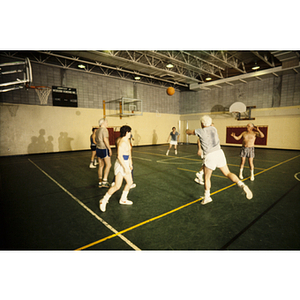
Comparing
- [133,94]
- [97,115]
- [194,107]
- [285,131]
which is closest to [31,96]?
[97,115]

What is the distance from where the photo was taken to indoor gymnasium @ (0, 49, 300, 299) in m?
2.81

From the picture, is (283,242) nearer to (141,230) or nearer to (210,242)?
(210,242)

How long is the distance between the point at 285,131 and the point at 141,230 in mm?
16311

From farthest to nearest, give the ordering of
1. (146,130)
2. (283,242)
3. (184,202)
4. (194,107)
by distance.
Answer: (194,107) → (146,130) → (184,202) → (283,242)

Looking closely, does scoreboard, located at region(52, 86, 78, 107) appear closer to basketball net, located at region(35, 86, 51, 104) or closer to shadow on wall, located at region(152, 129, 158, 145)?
basketball net, located at region(35, 86, 51, 104)

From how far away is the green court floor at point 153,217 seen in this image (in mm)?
2572

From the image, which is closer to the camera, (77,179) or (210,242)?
(210,242)

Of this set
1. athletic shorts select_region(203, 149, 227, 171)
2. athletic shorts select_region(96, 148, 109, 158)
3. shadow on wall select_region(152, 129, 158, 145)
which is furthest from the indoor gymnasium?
athletic shorts select_region(96, 148, 109, 158)

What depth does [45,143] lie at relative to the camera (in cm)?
1291

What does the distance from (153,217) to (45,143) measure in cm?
1233

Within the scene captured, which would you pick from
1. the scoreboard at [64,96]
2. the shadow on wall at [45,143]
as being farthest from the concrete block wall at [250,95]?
the shadow on wall at [45,143]

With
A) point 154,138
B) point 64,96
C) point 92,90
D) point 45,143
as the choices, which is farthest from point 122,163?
point 154,138

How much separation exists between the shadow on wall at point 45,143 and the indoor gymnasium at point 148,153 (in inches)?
2.8

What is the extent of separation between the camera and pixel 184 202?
4.03m
